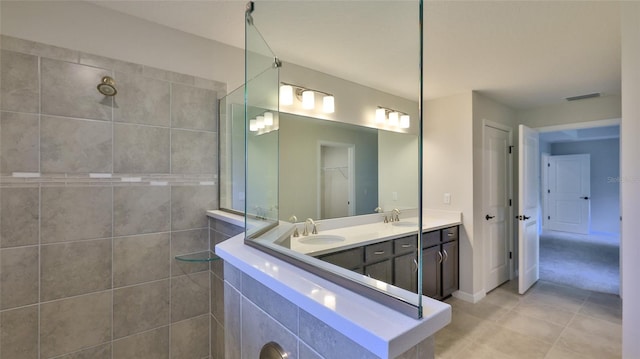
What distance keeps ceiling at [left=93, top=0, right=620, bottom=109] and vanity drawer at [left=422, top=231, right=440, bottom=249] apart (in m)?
1.49

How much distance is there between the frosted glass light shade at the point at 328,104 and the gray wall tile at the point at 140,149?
1.31m

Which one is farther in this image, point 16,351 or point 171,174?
point 171,174

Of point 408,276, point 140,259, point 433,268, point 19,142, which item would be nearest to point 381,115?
point 433,268

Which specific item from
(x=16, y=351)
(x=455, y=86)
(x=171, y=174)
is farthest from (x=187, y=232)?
(x=455, y=86)

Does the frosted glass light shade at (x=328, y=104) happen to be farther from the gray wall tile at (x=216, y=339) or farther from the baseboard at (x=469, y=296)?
the baseboard at (x=469, y=296)

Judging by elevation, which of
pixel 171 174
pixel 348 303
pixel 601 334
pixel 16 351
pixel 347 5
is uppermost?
pixel 347 5

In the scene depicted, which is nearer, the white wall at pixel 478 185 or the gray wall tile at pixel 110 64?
the gray wall tile at pixel 110 64

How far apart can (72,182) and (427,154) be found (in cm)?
334

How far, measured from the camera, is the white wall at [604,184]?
6219 mm

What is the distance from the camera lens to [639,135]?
133 centimetres

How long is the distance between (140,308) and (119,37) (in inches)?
70.1

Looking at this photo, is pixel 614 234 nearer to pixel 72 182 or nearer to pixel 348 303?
pixel 348 303

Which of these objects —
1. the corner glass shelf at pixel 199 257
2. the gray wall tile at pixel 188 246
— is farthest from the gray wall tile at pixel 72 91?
the corner glass shelf at pixel 199 257

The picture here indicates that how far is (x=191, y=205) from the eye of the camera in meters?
2.01
